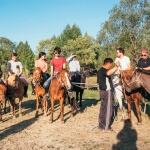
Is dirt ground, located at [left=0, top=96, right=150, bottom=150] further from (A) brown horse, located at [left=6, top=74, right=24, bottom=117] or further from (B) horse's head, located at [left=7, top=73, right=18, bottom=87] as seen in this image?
(B) horse's head, located at [left=7, top=73, right=18, bottom=87]

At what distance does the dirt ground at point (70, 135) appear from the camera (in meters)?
8.05

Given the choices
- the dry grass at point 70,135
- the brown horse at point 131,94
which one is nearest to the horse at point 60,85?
the dry grass at point 70,135

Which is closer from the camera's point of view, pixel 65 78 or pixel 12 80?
pixel 65 78

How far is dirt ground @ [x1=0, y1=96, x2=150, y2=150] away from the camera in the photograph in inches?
317

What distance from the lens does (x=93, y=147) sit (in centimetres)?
791

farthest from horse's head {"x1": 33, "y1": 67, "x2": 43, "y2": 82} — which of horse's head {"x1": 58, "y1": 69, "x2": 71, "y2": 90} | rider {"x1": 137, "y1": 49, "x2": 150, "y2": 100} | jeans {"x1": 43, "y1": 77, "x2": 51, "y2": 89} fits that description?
rider {"x1": 137, "y1": 49, "x2": 150, "y2": 100}

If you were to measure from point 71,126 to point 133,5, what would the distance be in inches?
1507

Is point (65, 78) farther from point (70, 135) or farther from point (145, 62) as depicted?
point (145, 62)

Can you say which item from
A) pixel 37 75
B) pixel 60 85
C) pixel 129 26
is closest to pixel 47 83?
pixel 37 75

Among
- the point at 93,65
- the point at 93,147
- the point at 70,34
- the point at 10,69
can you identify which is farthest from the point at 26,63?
the point at 93,147

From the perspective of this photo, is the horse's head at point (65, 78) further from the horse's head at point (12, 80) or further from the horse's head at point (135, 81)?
the horse's head at point (12, 80)

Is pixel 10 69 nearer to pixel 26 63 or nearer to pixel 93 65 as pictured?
pixel 93 65

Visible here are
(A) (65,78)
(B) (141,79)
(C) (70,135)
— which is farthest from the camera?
(A) (65,78)

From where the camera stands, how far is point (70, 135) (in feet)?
30.5
